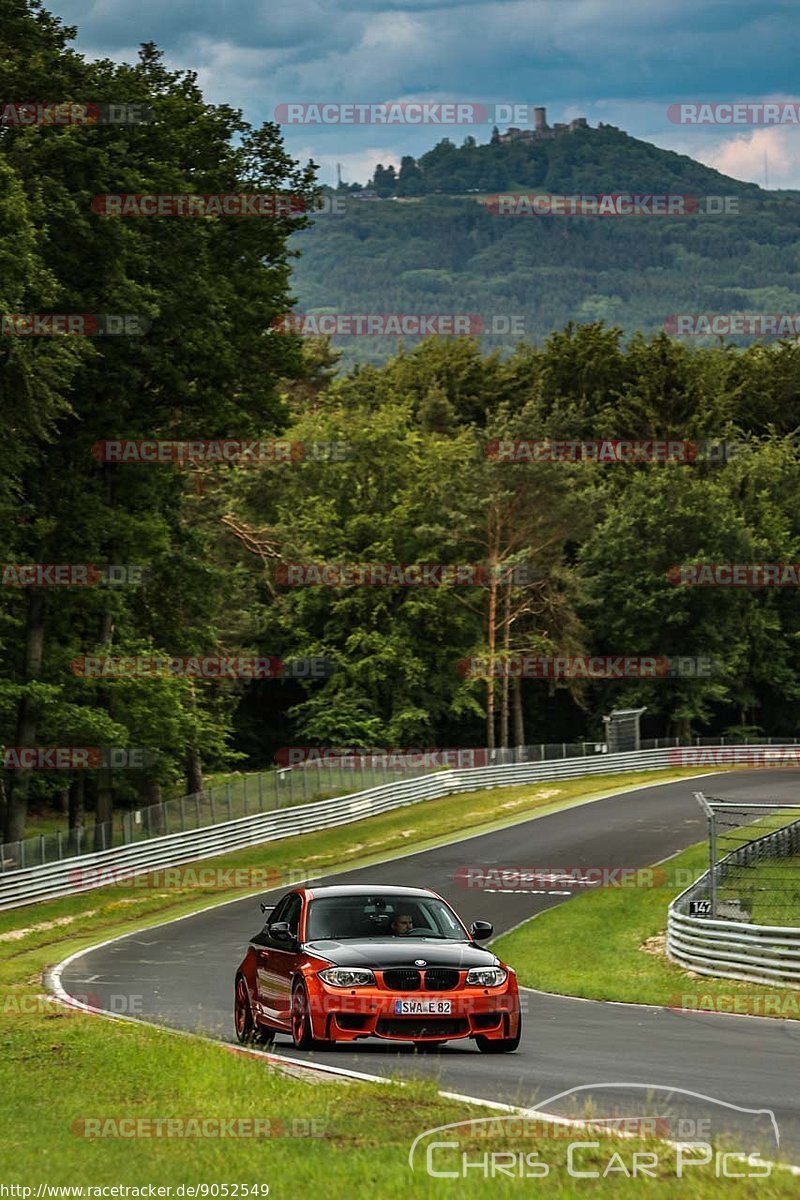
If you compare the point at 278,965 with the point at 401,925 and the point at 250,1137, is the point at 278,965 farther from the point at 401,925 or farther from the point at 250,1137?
the point at 250,1137

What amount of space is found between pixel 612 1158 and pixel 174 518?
40315 mm

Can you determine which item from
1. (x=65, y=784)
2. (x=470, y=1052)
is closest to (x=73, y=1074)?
(x=470, y=1052)

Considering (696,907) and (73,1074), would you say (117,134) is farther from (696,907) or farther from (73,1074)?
(73,1074)

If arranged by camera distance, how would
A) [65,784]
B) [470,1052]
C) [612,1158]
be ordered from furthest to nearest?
[65,784], [470,1052], [612,1158]

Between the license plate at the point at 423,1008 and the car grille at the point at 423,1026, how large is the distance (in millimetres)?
35

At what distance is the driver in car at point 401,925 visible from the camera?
15.2 m

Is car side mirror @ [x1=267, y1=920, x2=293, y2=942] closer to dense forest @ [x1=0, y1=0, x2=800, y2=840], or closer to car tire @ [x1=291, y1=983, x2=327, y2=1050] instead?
car tire @ [x1=291, y1=983, x2=327, y2=1050]

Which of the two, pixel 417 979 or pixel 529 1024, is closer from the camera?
pixel 417 979

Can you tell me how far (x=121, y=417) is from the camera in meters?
42.2

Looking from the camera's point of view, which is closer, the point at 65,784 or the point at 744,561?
the point at 65,784

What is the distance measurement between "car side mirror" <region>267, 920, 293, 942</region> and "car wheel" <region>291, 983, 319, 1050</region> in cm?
67

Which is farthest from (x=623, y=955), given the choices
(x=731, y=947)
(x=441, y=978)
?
(x=441, y=978)

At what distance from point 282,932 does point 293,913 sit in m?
0.51

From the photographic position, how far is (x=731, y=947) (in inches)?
965
